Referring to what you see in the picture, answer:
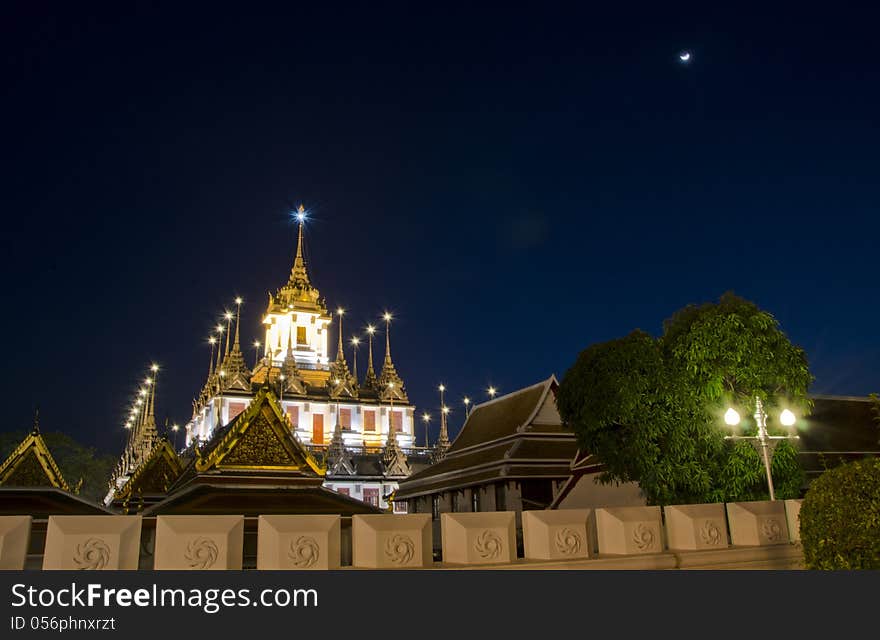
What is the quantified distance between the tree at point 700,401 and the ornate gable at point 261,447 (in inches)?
278

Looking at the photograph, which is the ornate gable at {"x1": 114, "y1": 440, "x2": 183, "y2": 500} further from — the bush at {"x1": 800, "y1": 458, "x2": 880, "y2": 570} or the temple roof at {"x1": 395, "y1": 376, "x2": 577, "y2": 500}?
the temple roof at {"x1": 395, "y1": 376, "x2": 577, "y2": 500}

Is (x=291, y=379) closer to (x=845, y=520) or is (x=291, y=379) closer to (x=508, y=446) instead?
(x=508, y=446)

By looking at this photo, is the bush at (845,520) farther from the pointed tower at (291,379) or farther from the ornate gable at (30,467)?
the pointed tower at (291,379)

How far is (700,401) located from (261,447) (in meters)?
8.78

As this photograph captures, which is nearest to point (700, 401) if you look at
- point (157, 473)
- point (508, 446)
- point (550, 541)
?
point (550, 541)

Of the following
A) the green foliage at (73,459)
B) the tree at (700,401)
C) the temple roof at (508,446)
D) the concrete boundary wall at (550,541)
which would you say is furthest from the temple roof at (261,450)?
the green foliage at (73,459)

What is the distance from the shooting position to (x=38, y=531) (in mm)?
7965

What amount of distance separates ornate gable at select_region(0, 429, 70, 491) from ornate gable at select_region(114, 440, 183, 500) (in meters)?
2.42

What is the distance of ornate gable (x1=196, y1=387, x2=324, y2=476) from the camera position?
946 cm

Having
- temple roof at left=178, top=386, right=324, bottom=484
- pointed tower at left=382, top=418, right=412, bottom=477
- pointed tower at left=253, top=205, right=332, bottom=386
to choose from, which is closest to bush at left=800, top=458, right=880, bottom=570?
temple roof at left=178, top=386, right=324, bottom=484

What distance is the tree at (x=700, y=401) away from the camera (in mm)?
13672
